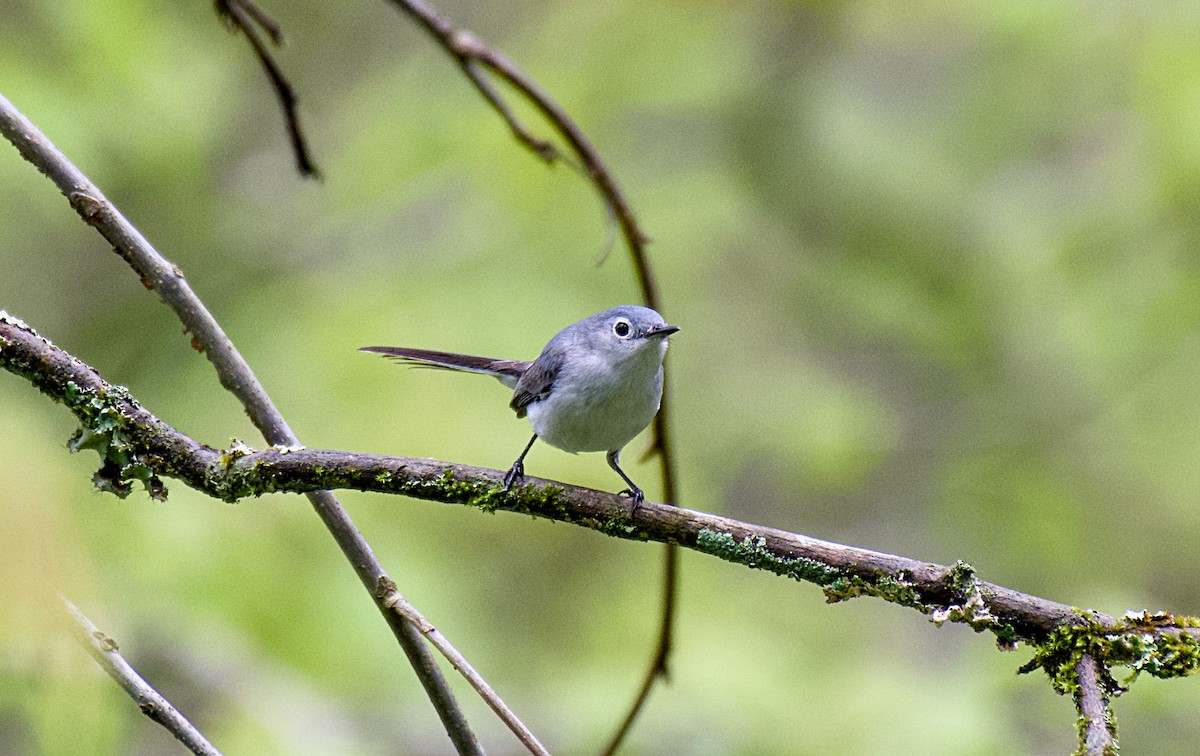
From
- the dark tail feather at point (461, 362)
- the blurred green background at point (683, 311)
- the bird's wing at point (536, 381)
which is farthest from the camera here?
the blurred green background at point (683, 311)

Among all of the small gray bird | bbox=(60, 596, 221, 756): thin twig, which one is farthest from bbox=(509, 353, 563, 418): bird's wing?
bbox=(60, 596, 221, 756): thin twig

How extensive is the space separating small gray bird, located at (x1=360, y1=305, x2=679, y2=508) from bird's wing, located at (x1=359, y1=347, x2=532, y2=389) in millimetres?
55

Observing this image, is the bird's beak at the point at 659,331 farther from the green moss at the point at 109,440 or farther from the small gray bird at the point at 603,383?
the green moss at the point at 109,440

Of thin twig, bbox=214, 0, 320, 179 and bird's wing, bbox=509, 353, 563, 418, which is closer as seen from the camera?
thin twig, bbox=214, 0, 320, 179

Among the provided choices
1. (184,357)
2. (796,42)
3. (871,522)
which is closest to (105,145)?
(184,357)

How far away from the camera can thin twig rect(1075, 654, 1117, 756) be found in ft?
4.19

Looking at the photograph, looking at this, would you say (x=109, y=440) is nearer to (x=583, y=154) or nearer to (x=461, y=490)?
(x=461, y=490)

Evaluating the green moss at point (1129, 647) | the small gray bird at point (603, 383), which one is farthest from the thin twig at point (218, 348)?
the green moss at point (1129, 647)

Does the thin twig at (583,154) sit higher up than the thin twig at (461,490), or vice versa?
the thin twig at (583,154)

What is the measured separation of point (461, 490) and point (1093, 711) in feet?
3.63

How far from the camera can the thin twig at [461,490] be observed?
1.60m

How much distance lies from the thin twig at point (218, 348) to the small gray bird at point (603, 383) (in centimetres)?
84

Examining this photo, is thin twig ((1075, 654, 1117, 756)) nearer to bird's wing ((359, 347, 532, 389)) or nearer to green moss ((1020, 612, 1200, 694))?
green moss ((1020, 612, 1200, 694))

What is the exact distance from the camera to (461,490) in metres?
1.88
